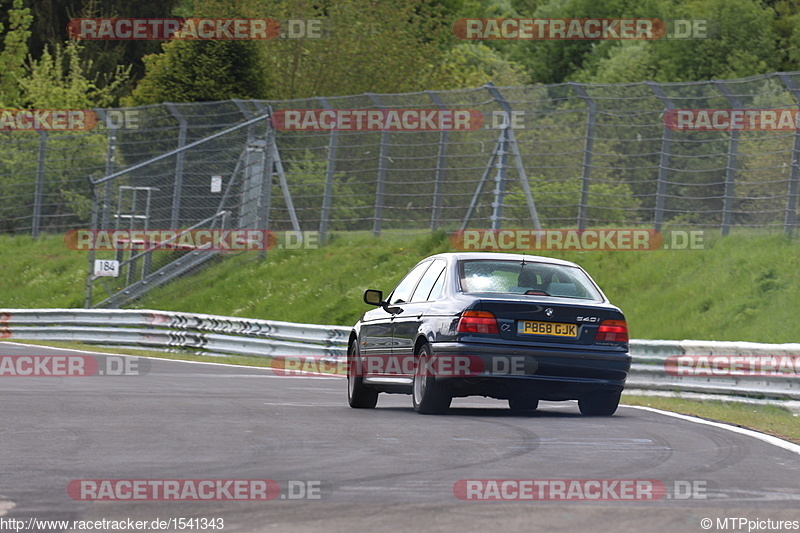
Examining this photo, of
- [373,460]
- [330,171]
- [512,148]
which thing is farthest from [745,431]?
[330,171]

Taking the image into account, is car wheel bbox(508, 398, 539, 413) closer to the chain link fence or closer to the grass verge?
the grass verge

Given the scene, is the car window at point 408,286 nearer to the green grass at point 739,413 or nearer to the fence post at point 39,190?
the green grass at point 739,413

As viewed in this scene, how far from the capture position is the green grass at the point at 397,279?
68.5 feet

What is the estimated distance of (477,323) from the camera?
12.1 meters

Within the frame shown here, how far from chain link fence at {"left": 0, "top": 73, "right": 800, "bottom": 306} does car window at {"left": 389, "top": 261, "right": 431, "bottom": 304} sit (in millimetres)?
9149

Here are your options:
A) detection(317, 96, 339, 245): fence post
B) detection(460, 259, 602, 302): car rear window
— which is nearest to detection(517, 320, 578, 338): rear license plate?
detection(460, 259, 602, 302): car rear window

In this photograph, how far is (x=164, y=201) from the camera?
104ft

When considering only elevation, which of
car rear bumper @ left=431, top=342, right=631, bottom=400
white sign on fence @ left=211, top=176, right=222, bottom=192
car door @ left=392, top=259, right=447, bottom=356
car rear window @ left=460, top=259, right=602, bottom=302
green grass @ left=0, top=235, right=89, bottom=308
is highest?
white sign on fence @ left=211, top=176, right=222, bottom=192

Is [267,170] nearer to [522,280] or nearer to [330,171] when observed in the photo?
[330,171]

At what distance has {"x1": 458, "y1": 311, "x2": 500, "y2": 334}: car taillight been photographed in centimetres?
1210

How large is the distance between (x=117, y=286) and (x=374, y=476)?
2377 centimetres

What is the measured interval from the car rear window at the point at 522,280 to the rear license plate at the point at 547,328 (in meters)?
0.37

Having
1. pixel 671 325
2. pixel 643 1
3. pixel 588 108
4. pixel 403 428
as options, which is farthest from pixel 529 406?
pixel 643 1

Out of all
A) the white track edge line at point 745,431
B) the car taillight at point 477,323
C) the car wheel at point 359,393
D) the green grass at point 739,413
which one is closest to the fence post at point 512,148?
the green grass at point 739,413
